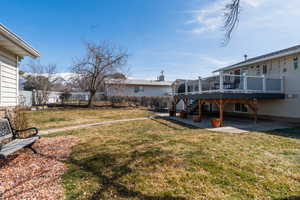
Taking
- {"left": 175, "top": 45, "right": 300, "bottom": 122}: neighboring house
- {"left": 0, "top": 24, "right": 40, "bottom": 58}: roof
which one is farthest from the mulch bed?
{"left": 175, "top": 45, "right": 300, "bottom": 122}: neighboring house

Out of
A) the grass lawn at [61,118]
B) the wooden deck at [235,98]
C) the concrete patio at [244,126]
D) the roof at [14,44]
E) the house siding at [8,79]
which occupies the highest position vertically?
the roof at [14,44]

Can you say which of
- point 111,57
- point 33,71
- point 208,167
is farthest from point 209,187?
point 33,71

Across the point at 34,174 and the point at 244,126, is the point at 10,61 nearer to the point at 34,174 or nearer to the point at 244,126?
the point at 34,174

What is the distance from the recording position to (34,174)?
3.20 metres

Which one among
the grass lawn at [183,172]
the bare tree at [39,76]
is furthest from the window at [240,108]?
the bare tree at [39,76]

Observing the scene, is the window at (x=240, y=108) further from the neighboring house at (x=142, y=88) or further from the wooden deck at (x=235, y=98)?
the neighboring house at (x=142, y=88)

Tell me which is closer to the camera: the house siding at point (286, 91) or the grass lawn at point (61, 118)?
the grass lawn at point (61, 118)

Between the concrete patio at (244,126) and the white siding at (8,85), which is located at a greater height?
the white siding at (8,85)

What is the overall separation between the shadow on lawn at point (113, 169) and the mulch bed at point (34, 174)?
1.66ft

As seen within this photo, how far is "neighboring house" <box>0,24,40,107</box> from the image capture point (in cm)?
435

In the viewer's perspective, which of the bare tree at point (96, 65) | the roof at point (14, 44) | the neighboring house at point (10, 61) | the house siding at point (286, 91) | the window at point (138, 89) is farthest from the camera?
the window at point (138, 89)

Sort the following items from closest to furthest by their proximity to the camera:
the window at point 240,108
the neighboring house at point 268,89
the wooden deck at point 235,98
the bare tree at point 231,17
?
the bare tree at point 231,17
the wooden deck at point 235,98
the neighboring house at point 268,89
the window at point 240,108

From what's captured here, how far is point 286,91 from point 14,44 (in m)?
A: 14.6

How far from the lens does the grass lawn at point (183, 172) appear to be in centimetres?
253
